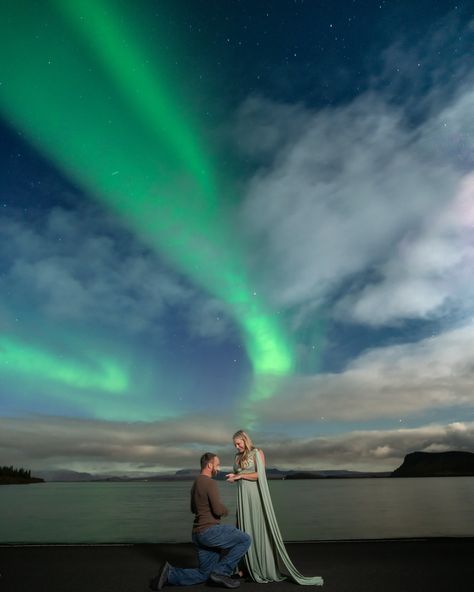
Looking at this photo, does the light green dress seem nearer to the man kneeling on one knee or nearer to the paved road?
the paved road

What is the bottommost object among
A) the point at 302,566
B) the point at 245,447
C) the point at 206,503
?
the point at 302,566

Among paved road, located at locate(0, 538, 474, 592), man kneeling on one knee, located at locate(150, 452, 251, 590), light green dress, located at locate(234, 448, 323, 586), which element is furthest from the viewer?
light green dress, located at locate(234, 448, 323, 586)

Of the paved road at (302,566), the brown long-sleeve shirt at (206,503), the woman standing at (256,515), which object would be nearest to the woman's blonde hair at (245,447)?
the woman standing at (256,515)

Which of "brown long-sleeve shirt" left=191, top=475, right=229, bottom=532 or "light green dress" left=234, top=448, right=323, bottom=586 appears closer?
"brown long-sleeve shirt" left=191, top=475, right=229, bottom=532

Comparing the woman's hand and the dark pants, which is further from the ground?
the woman's hand

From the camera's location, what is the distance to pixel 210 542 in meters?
6.80

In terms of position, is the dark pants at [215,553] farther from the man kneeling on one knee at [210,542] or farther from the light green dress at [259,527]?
the light green dress at [259,527]

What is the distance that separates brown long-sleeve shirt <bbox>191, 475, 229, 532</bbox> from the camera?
6.79 m

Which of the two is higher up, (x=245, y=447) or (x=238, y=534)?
(x=245, y=447)

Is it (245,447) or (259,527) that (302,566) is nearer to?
(259,527)

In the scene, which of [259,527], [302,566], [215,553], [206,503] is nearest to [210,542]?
[215,553]

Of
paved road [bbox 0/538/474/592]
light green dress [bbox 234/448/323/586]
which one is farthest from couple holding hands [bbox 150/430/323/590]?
paved road [bbox 0/538/474/592]

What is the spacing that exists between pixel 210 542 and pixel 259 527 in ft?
2.81

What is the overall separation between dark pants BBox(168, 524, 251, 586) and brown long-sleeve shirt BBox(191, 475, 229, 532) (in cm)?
9
